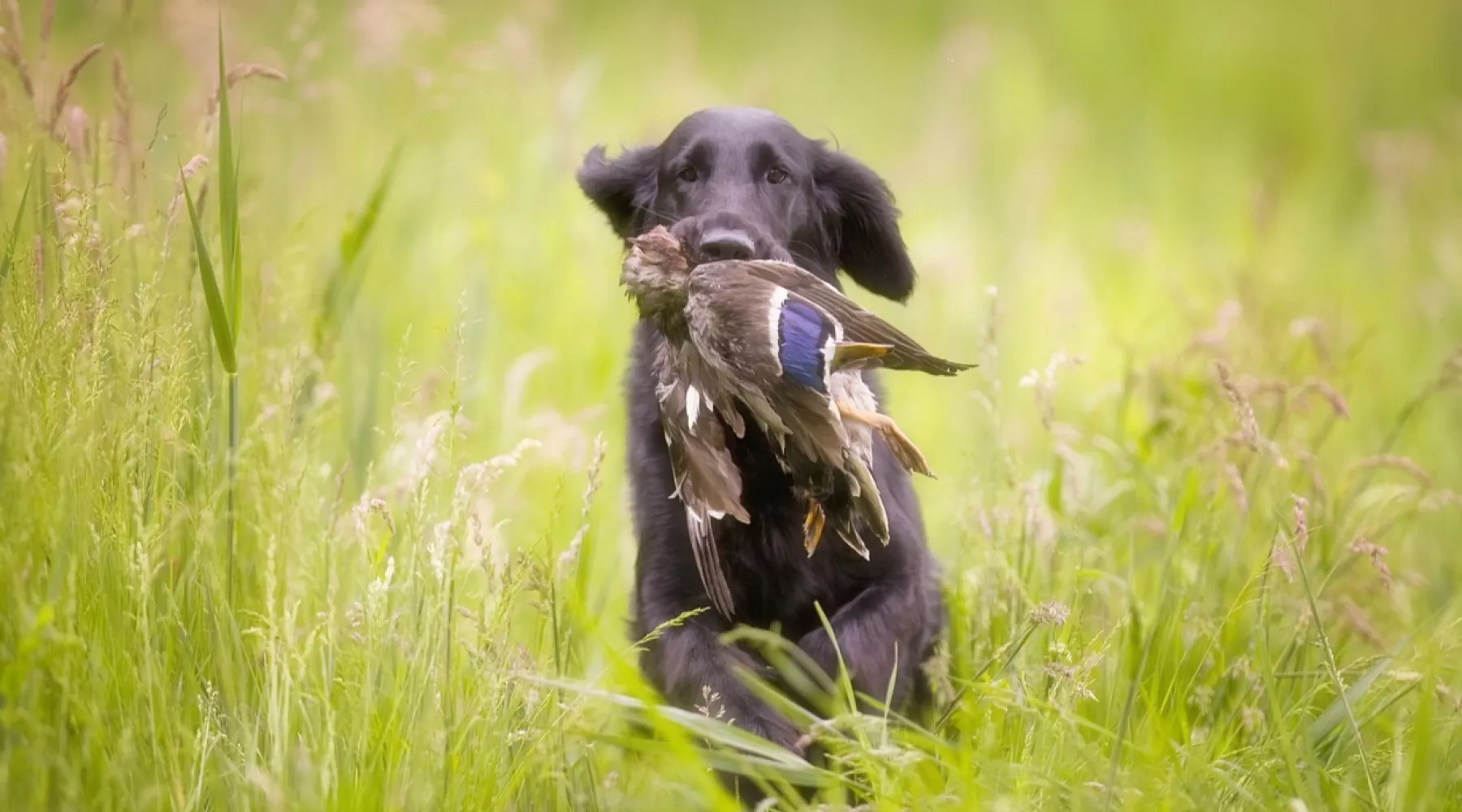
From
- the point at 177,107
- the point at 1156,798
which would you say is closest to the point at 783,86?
the point at 177,107

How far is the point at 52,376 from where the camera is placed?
2225mm

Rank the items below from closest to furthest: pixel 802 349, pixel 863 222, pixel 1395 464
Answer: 1. pixel 802 349
2. pixel 1395 464
3. pixel 863 222

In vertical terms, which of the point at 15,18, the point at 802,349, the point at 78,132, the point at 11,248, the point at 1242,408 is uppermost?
the point at 15,18

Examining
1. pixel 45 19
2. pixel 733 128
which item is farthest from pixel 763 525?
pixel 45 19

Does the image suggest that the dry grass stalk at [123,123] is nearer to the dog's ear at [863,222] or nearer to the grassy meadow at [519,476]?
the grassy meadow at [519,476]

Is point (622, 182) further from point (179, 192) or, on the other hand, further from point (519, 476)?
point (179, 192)

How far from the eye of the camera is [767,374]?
2.17 metres

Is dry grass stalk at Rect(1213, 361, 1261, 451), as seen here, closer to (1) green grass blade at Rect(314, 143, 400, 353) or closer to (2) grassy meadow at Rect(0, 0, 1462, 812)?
(2) grassy meadow at Rect(0, 0, 1462, 812)

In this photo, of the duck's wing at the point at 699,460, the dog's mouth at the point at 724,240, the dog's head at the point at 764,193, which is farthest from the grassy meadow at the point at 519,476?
the dog's mouth at the point at 724,240

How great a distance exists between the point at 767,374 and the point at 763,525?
0.75m

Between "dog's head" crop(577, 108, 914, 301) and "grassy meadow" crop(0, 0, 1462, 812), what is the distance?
37 cm

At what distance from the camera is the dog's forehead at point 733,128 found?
314 cm

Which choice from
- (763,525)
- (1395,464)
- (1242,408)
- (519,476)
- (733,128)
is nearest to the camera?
(1242,408)

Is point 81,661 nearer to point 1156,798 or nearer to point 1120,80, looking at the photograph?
point 1156,798
